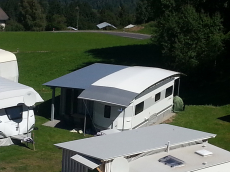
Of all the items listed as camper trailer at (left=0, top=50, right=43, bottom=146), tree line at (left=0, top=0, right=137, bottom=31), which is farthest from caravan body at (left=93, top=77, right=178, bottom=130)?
tree line at (left=0, top=0, right=137, bottom=31)

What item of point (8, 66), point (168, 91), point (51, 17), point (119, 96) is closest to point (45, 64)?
point (8, 66)

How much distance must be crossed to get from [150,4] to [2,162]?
22759mm

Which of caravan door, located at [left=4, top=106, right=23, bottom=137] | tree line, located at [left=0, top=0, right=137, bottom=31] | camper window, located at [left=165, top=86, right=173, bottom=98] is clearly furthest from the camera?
tree line, located at [left=0, top=0, right=137, bottom=31]

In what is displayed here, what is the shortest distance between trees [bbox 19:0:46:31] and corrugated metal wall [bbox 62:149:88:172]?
7011 centimetres

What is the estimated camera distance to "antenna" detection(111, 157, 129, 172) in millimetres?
9430

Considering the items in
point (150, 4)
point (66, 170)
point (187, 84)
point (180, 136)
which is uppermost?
point (150, 4)

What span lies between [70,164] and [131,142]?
1.69 metres

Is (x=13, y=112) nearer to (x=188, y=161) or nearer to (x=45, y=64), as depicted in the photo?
(x=188, y=161)

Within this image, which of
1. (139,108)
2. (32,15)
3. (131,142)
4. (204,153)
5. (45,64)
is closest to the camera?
(204,153)

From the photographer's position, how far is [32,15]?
80.2 metres

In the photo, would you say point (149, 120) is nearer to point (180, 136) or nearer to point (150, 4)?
point (180, 136)

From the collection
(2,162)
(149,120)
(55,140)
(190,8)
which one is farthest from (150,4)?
(2,162)

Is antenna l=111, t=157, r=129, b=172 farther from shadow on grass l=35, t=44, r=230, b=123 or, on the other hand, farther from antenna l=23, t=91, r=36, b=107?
shadow on grass l=35, t=44, r=230, b=123

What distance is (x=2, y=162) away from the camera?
49.0ft
